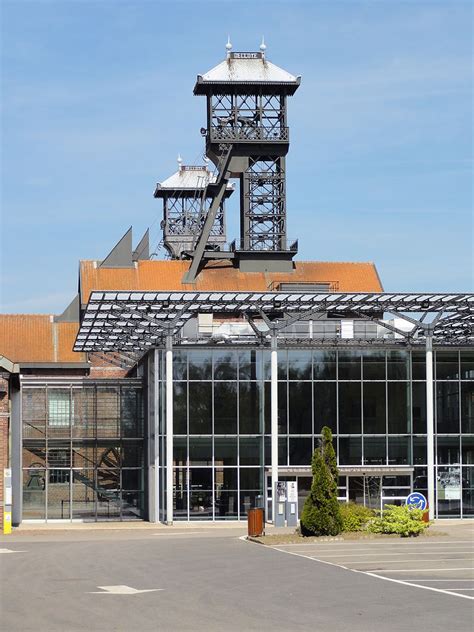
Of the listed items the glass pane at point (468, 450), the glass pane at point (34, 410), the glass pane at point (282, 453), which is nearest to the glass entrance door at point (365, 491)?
the glass pane at point (282, 453)

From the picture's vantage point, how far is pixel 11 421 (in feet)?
159

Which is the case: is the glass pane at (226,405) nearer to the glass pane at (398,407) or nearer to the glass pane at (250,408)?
the glass pane at (250,408)

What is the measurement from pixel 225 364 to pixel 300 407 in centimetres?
311

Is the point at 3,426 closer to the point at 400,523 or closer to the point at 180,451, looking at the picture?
the point at 180,451

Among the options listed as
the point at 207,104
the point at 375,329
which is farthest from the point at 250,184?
the point at 375,329

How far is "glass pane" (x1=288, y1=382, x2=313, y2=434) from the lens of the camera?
4534 centimetres

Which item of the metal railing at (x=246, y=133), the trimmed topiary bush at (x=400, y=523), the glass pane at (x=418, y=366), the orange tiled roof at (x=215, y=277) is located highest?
the metal railing at (x=246, y=133)

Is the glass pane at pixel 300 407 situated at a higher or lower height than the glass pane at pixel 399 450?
higher

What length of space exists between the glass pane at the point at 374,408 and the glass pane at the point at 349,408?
268mm

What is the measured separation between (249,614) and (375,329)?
105 feet

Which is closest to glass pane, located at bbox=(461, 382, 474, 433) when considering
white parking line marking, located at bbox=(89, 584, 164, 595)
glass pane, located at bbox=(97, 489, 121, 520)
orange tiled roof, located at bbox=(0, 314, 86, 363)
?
glass pane, located at bbox=(97, 489, 121, 520)

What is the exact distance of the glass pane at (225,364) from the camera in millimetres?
45312

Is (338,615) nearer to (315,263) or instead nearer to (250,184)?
(250,184)

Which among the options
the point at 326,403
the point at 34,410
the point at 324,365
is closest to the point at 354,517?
the point at 326,403
